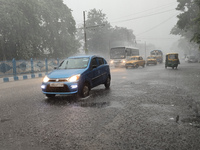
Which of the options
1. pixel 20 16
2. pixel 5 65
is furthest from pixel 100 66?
pixel 20 16

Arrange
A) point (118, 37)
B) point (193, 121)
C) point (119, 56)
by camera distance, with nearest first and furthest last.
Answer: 1. point (193, 121)
2. point (119, 56)
3. point (118, 37)

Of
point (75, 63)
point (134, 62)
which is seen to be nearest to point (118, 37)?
point (134, 62)

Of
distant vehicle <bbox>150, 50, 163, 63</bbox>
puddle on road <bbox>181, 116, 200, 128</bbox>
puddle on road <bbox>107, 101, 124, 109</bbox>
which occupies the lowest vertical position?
puddle on road <bbox>181, 116, 200, 128</bbox>

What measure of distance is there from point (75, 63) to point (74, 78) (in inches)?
56.7

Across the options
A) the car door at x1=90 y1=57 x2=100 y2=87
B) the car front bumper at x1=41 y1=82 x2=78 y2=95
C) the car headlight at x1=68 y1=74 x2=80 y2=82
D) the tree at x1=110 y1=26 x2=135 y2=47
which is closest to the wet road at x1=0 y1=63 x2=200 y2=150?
the car front bumper at x1=41 y1=82 x2=78 y2=95

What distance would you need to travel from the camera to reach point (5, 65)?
19156 mm

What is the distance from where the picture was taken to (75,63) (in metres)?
8.15

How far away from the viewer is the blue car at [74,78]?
6793 mm

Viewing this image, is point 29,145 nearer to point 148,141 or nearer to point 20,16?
point 148,141

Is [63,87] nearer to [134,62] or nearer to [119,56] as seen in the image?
[134,62]

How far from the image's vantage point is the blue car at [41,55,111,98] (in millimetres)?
6793

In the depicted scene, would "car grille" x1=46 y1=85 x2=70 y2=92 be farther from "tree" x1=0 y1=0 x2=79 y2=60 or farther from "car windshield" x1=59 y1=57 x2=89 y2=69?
"tree" x1=0 y1=0 x2=79 y2=60

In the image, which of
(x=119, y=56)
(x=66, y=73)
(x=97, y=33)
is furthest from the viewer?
(x=97, y=33)

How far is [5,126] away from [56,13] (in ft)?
128
